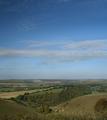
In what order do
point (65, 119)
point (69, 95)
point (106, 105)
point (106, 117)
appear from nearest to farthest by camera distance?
1. point (65, 119)
2. point (106, 117)
3. point (106, 105)
4. point (69, 95)

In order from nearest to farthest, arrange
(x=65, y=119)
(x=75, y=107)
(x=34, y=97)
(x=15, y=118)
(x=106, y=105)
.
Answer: (x=15, y=118) < (x=65, y=119) < (x=106, y=105) < (x=75, y=107) < (x=34, y=97)

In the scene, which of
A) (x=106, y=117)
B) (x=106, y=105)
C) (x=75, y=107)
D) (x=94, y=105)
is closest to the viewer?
(x=106, y=117)

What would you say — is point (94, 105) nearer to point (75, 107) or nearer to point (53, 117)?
point (75, 107)

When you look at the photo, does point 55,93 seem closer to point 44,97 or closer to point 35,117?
point 44,97

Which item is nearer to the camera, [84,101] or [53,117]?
[53,117]

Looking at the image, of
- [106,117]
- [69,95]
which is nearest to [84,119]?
[106,117]

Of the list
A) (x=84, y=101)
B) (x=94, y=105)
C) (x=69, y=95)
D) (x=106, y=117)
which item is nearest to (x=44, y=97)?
(x=69, y=95)

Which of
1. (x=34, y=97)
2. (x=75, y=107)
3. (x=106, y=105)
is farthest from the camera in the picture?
(x=34, y=97)

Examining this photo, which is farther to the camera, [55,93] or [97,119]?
[55,93]
